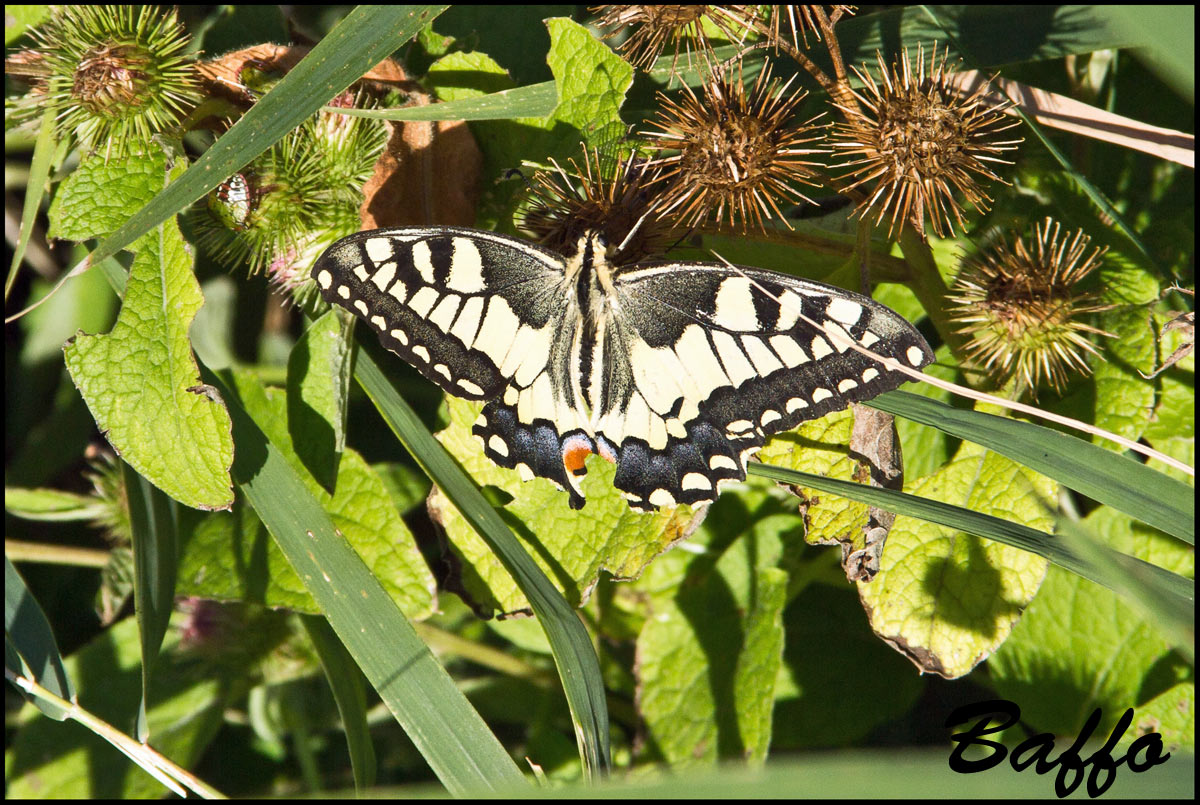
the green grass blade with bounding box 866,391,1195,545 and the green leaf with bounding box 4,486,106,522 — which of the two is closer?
the green grass blade with bounding box 866,391,1195,545

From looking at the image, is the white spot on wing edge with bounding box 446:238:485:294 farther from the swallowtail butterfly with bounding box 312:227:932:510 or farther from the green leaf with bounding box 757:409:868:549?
the green leaf with bounding box 757:409:868:549

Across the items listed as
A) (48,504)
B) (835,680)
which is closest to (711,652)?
(835,680)

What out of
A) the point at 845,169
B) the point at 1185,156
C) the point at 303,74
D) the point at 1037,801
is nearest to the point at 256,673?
the point at 303,74

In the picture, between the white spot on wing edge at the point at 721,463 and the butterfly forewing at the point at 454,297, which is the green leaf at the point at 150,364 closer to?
the butterfly forewing at the point at 454,297

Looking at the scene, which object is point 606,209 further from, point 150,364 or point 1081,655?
point 1081,655

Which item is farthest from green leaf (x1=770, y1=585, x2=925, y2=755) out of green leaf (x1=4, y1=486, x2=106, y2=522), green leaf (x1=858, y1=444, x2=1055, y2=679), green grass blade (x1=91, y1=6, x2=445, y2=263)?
green leaf (x1=4, y1=486, x2=106, y2=522)

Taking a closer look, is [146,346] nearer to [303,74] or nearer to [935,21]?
[303,74]
